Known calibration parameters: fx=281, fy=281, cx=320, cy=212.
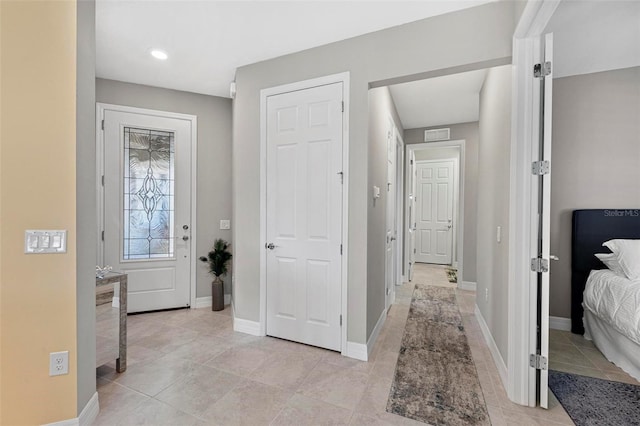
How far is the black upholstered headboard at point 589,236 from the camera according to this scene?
2.76 metres

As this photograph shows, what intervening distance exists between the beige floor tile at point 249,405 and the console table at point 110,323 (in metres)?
0.92

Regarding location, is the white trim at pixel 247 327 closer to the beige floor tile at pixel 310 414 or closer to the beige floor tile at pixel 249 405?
the beige floor tile at pixel 249 405

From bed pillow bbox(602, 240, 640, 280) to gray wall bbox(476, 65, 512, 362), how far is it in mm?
1007

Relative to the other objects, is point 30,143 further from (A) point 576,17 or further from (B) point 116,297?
(A) point 576,17

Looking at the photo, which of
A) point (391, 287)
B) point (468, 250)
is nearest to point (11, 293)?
point (391, 287)

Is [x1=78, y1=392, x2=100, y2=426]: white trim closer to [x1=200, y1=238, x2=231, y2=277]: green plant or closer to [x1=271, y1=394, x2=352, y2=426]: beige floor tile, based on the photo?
[x1=271, y1=394, x2=352, y2=426]: beige floor tile

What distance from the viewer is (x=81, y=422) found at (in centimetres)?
158

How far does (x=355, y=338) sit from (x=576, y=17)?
3053mm

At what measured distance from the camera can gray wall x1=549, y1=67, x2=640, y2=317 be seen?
111 inches

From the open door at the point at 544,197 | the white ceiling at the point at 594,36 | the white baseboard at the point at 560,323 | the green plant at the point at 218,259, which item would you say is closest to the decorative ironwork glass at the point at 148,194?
the green plant at the point at 218,259

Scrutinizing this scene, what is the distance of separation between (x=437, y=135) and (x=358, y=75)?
300 cm

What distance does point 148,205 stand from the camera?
3416 mm

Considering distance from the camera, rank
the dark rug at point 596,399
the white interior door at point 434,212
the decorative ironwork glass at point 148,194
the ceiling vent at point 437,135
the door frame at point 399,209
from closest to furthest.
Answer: the dark rug at point 596,399 < the decorative ironwork glass at point 148,194 < the door frame at point 399,209 < the ceiling vent at point 437,135 < the white interior door at point 434,212

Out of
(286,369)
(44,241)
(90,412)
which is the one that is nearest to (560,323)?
(286,369)
